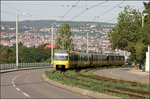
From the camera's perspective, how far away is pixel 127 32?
54.9 m

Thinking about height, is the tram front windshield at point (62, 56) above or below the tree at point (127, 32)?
below

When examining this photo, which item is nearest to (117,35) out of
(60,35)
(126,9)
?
(126,9)

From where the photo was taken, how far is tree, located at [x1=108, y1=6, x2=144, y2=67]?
175 ft

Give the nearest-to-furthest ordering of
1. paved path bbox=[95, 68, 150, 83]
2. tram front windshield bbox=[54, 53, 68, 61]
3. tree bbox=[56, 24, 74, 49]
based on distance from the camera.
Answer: paved path bbox=[95, 68, 150, 83] < tram front windshield bbox=[54, 53, 68, 61] < tree bbox=[56, 24, 74, 49]

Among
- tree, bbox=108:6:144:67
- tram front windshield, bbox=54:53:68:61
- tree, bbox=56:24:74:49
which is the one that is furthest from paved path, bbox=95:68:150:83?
tree, bbox=56:24:74:49

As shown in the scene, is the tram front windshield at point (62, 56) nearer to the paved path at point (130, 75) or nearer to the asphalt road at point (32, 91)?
the paved path at point (130, 75)

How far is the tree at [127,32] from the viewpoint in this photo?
5347cm

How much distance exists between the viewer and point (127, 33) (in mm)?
55000

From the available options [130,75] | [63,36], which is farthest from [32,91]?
[63,36]

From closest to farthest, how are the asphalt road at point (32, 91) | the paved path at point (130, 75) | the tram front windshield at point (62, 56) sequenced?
the asphalt road at point (32, 91) → the paved path at point (130, 75) → the tram front windshield at point (62, 56)

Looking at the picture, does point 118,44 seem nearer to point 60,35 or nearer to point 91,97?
point 91,97

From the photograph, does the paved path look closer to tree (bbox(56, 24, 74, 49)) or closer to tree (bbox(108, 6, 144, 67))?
tree (bbox(108, 6, 144, 67))

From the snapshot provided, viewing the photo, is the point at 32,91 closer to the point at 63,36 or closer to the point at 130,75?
the point at 130,75

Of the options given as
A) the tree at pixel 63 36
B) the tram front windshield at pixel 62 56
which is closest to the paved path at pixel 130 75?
the tram front windshield at pixel 62 56
